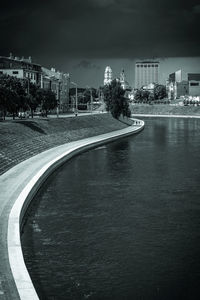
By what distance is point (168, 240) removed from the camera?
2072 centimetres

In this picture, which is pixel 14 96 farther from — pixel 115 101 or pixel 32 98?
pixel 115 101

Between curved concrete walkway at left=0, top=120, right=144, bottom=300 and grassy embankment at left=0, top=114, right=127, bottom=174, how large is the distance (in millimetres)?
1333

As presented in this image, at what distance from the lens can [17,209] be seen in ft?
72.7

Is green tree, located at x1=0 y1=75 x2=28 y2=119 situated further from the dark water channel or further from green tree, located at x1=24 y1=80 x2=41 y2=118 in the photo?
the dark water channel

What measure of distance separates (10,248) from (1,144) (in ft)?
80.7

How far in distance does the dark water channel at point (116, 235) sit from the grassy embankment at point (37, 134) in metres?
4.85

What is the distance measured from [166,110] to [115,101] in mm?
80034

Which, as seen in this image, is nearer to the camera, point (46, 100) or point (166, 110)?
point (46, 100)

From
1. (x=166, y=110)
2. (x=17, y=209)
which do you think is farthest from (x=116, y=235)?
(x=166, y=110)

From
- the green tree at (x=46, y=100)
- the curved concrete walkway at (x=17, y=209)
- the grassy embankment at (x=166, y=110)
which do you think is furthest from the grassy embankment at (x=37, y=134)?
the grassy embankment at (x=166, y=110)

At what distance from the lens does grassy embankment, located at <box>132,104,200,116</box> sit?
164m

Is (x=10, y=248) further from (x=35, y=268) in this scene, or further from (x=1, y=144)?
(x=1, y=144)

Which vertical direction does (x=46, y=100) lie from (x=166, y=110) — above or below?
above

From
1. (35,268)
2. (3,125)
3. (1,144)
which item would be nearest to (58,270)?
(35,268)
